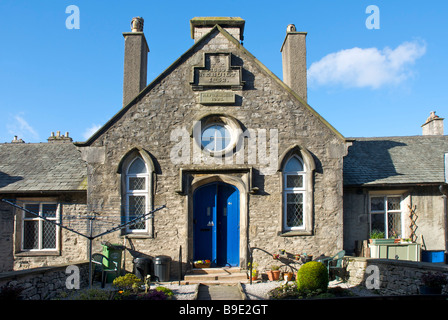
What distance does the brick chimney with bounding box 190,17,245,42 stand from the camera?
14133 millimetres

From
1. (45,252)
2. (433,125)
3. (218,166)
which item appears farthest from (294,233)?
(433,125)

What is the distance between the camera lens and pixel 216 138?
1218 cm

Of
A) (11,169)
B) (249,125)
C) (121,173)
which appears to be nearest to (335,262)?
(249,125)

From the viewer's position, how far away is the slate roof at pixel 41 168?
13148 millimetres

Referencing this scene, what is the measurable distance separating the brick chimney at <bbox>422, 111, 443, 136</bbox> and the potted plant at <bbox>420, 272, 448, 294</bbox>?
11.7m

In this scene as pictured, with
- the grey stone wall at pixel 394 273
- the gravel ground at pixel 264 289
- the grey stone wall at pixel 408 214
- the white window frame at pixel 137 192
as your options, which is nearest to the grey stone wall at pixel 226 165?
the white window frame at pixel 137 192

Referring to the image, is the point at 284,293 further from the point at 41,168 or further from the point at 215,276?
the point at 41,168

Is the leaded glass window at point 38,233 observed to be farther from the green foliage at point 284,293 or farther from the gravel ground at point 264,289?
the green foliage at point 284,293

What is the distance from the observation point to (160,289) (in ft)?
31.2

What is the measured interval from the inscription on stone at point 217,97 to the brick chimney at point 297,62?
3157 millimetres

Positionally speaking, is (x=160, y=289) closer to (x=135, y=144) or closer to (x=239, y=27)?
(x=135, y=144)

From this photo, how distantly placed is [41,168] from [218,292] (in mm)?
8727

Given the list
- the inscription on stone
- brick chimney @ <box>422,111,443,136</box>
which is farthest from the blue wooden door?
brick chimney @ <box>422,111,443,136</box>
